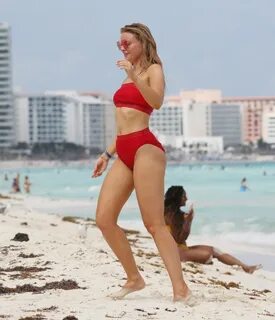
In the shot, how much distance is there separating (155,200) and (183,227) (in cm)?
403

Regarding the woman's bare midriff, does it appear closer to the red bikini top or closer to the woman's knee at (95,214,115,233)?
the red bikini top

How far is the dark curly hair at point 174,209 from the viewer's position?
32.0 ft

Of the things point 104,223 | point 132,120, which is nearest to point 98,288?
point 104,223

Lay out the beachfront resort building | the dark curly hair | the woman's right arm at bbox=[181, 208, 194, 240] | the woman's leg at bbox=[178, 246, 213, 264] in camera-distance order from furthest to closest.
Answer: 1. the beachfront resort building
2. the woman's leg at bbox=[178, 246, 213, 264]
3. the woman's right arm at bbox=[181, 208, 194, 240]
4. the dark curly hair

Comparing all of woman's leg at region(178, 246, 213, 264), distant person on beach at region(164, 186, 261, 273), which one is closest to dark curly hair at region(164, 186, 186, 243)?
distant person on beach at region(164, 186, 261, 273)

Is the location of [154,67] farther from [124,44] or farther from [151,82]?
[124,44]

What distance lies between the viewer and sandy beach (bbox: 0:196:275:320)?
236 inches

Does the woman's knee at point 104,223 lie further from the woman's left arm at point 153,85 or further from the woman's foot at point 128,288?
the woman's left arm at point 153,85

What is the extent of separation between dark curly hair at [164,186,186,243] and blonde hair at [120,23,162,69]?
3.46 m

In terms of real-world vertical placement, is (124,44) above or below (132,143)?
above

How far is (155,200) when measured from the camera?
6219 mm

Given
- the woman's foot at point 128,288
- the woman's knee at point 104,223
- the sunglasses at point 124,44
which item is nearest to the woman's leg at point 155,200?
the woman's knee at point 104,223

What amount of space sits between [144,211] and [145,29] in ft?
4.13

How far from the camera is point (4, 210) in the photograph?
19875 mm
